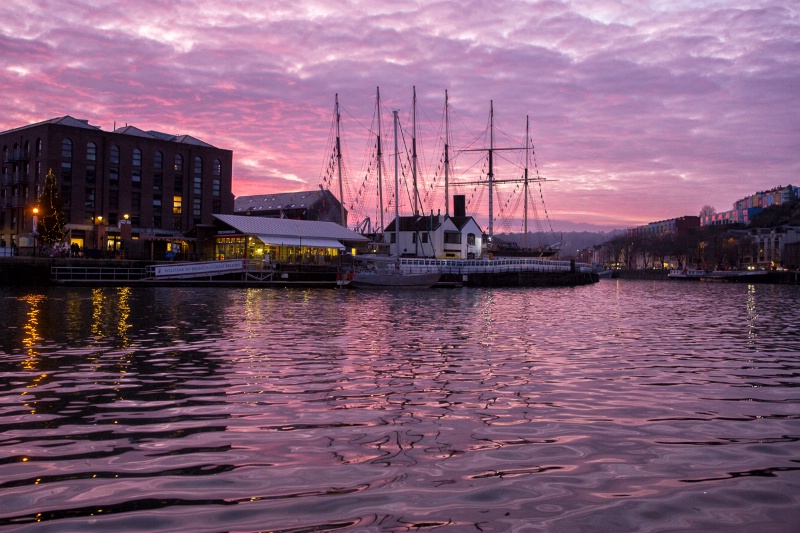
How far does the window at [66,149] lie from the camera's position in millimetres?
84200

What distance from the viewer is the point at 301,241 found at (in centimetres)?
8106

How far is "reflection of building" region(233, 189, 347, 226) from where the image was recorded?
126750 mm

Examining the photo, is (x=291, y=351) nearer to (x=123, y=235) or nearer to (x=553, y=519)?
(x=553, y=519)

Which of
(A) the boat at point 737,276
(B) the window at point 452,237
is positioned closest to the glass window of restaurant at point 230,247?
(B) the window at point 452,237

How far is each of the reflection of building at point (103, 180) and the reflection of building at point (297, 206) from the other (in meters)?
29.5

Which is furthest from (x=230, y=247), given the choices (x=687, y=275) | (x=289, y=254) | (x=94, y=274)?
(x=687, y=275)

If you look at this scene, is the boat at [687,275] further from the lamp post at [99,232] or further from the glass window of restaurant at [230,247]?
the lamp post at [99,232]

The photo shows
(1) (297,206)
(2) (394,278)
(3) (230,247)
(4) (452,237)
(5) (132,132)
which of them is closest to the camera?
(2) (394,278)

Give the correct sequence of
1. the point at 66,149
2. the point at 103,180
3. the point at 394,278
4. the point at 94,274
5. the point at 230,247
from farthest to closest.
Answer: the point at 103,180 → the point at 66,149 → the point at 230,247 → the point at 394,278 → the point at 94,274

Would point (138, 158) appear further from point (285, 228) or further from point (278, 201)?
point (278, 201)

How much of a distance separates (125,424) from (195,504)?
3.69 meters

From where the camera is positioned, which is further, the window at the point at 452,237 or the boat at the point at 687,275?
the boat at the point at 687,275

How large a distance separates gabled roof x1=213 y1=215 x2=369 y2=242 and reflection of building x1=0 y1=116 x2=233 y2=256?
9.65 m

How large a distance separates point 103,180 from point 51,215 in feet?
58.1
